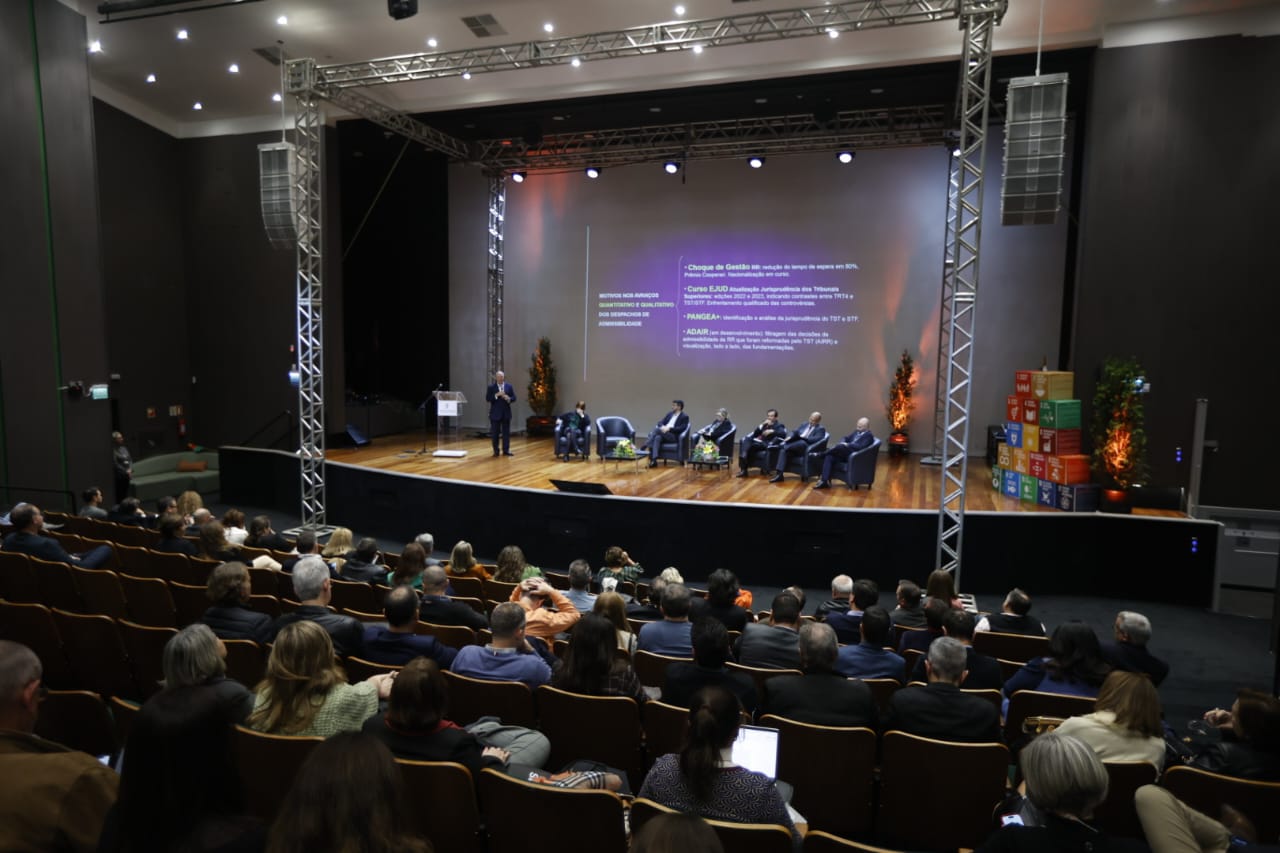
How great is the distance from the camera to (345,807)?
1.33 m

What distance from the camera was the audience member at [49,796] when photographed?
1.57 m

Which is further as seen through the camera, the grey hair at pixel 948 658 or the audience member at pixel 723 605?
the audience member at pixel 723 605

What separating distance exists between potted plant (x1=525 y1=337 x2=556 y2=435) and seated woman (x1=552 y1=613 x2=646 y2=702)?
11.6m

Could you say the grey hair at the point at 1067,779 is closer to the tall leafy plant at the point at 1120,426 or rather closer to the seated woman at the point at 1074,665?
the seated woman at the point at 1074,665

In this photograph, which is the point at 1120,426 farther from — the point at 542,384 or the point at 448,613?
the point at 542,384

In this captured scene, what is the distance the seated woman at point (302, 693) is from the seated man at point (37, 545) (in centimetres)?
343

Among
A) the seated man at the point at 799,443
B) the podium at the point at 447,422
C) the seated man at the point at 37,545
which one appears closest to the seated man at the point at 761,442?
the seated man at the point at 799,443

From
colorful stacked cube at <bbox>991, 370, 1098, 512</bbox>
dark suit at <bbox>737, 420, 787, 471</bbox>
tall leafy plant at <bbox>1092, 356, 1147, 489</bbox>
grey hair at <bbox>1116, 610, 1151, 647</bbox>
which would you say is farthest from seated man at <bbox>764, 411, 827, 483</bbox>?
grey hair at <bbox>1116, 610, 1151, 647</bbox>

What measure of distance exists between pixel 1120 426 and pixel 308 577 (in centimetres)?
829

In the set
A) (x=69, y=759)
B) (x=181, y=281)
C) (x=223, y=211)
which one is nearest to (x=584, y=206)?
(x=223, y=211)

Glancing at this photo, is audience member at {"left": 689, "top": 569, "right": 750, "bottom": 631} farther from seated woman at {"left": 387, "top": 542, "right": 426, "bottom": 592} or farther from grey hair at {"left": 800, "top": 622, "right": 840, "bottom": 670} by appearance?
seated woman at {"left": 387, "top": 542, "right": 426, "bottom": 592}

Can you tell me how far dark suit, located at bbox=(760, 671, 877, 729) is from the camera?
2936mm

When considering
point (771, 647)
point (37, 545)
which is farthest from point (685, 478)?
point (37, 545)

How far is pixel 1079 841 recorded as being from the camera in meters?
1.81
